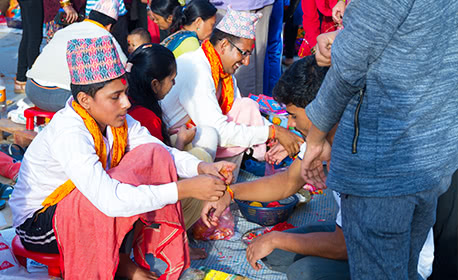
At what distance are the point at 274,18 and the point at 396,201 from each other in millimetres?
4729

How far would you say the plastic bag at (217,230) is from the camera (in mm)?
3289

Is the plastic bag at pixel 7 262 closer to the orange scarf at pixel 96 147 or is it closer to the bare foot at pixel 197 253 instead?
the orange scarf at pixel 96 147

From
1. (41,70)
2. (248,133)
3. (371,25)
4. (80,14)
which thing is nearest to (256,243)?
(371,25)

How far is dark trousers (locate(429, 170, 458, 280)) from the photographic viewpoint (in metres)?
2.34

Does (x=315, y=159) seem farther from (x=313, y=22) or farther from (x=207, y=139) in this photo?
(x=313, y=22)

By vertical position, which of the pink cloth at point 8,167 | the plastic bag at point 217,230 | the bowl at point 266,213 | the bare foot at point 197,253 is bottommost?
the pink cloth at point 8,167

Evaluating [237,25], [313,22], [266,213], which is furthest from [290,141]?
[313,22]

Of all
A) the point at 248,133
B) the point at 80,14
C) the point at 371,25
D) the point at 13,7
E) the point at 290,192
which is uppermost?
the point at 371,25

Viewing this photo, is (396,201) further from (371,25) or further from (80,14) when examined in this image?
(80,14)

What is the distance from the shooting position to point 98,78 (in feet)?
8.07

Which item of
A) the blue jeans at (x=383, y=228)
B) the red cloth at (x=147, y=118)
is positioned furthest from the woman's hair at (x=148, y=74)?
the blue jeans at (x=383, y=228)

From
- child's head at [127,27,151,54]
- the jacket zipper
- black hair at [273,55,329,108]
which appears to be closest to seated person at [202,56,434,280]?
black hair at [273,55,329,108]

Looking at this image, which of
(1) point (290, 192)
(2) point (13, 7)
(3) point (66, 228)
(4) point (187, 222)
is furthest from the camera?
(2) point (13, 7)

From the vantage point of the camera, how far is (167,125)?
392cm
